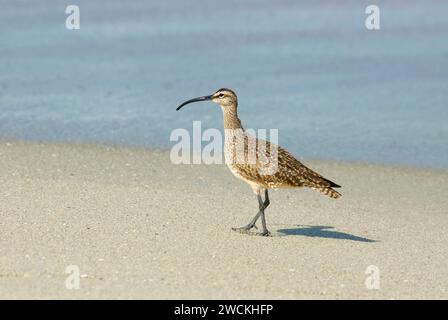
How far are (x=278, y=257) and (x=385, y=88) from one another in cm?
883

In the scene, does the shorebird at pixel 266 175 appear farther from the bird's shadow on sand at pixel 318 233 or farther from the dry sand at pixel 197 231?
the dry sand at pixel 197 231

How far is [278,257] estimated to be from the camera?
883 cm

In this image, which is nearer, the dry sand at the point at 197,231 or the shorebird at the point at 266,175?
the dry sand at the point at 197,231

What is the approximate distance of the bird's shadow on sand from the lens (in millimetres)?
9781

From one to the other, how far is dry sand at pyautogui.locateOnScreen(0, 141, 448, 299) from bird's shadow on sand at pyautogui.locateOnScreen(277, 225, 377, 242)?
0.04 ft

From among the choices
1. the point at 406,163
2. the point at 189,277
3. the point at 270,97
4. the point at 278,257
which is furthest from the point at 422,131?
the point at 189,277

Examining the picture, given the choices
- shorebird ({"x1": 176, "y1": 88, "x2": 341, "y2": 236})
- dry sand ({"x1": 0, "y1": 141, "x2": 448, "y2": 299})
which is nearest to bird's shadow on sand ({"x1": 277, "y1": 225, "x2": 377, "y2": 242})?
dry sand ({"x1": 0, "y1": 141, "x2": 448, "y2": 299})

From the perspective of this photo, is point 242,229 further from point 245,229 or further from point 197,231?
point 197,231

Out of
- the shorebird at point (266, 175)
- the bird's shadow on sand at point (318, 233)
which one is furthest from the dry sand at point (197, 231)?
the shorebird at point (266, 175)

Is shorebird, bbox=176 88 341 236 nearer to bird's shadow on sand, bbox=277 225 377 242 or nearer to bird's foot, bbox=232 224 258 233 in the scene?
bird's foot, bbox=232 224 258 233

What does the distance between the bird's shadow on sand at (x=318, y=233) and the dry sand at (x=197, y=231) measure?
12 mm

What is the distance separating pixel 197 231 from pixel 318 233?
1141 mm

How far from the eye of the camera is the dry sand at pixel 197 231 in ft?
25.7

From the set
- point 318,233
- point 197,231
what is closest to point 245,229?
point 197,231
